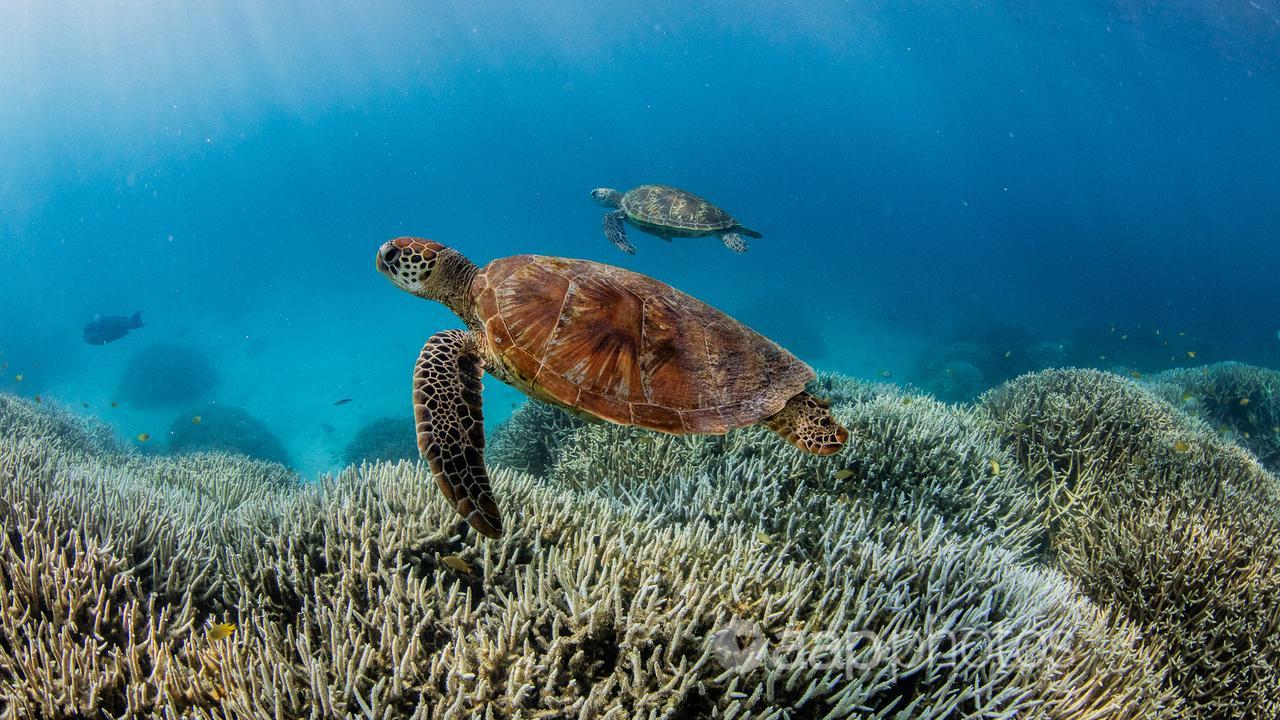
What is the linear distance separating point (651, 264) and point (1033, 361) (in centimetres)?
3940

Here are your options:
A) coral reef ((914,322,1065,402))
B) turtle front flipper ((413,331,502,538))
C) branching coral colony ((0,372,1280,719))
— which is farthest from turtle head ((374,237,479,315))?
coral reef ((914,322,1065,402))

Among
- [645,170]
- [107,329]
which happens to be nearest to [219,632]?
[107,329]

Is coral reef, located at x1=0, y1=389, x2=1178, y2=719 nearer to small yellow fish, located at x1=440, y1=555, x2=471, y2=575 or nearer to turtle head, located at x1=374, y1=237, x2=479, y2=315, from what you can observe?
small yellow fish, located at x1=440, y1=555, x2=471, y2=575

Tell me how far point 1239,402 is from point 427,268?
13.1 metres

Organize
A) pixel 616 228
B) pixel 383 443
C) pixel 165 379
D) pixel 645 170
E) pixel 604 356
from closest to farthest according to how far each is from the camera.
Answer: pixel 604 356 → pixel 616 228 → pixel 383 443 → pixel 165 379 → pixel 645 170

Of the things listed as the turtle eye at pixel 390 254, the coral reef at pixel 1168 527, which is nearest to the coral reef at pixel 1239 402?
the coral reef at pixel 1168 527

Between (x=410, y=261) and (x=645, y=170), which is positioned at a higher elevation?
(x=645, y=170)

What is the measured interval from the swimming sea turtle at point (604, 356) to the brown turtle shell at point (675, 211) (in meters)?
5.95

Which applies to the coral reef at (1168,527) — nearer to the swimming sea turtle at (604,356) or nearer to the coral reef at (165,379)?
the swimming sea turtle at (604,356)

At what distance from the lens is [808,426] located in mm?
3422

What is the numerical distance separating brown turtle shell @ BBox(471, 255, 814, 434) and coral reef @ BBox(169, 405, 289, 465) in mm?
15106

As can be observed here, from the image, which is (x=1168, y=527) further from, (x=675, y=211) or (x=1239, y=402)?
(x=1239, y=402)

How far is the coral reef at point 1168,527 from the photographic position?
304cm

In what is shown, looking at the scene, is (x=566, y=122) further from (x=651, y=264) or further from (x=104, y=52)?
(x=104, y=52)
